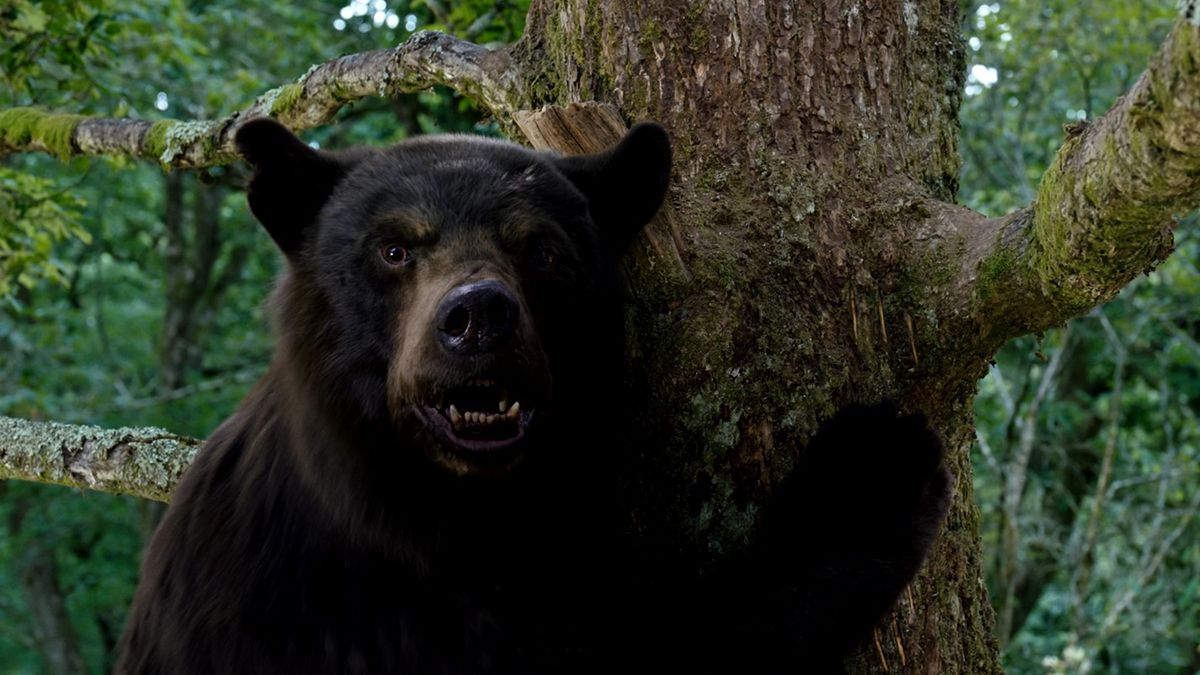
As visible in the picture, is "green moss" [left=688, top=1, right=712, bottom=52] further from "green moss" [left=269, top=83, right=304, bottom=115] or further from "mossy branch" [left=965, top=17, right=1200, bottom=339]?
"green moss" [left=269, top=83, right=304, bottom=115]

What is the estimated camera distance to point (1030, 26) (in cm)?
980

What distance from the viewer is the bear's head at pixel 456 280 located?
8.71ft

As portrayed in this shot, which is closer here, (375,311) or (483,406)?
(483,406)

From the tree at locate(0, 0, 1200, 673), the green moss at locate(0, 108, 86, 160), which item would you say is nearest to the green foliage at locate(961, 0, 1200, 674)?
the tree at locate(0, 0, 1200, 673)

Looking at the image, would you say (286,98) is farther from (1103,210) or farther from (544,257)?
(1103,210)

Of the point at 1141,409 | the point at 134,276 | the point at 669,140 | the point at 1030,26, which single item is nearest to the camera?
the point at 669,140

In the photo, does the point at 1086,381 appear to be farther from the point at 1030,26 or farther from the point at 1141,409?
the point at 1030,26

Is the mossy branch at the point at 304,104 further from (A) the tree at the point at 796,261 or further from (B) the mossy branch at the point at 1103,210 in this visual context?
(B) the mossy branch at the point at 1103,210

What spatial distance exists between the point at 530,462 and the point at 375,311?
20.8 inches

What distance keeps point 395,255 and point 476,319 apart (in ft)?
1.57

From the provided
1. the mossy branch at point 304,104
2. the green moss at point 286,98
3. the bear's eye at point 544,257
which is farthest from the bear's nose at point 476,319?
the green moss at point 286,98

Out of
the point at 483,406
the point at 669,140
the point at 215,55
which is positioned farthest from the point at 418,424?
the point at 215,55

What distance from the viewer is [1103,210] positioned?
6.60 feet

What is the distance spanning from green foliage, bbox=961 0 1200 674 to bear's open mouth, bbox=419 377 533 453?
6523mm
